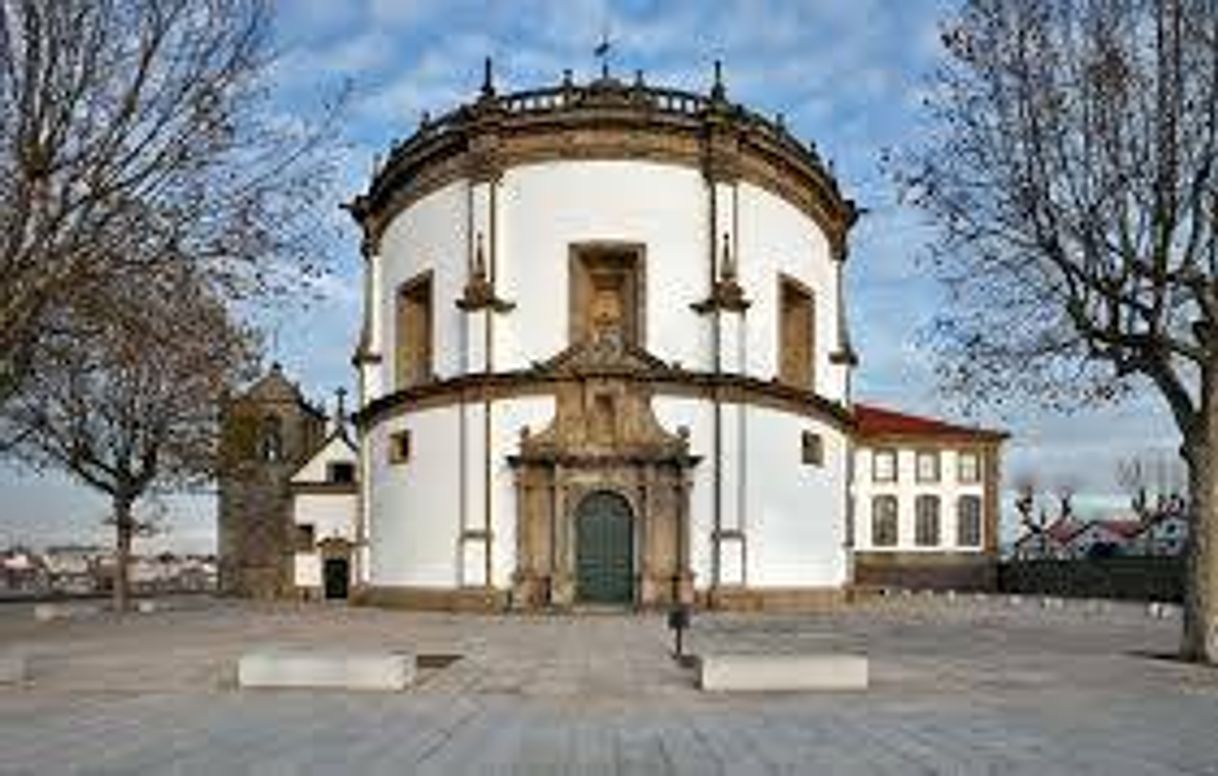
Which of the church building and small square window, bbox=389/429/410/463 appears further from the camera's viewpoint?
small square window, bbox=389/429/410/463

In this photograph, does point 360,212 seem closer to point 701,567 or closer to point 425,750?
point 701,567

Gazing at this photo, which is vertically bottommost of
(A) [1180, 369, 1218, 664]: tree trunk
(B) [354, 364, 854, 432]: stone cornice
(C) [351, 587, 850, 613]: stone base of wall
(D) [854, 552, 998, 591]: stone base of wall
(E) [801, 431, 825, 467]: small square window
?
(D) [854, 552, 998, 591]: stone base of wall

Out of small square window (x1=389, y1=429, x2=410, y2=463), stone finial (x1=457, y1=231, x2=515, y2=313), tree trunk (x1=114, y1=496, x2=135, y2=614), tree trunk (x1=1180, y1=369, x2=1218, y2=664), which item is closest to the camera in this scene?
tree trunk (x1=1180, y1=369, x2=1218, y2=664)

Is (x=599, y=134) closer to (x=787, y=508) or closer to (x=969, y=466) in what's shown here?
(x=787, y=508)

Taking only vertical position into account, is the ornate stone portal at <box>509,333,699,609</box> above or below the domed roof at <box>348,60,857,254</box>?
below

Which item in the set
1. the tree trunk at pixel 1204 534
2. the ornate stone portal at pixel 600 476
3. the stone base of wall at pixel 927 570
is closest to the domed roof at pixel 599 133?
the ornate stone portal at pixel 600 476

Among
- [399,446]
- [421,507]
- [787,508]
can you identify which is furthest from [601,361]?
[399,446]

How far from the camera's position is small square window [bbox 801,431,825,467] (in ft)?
158

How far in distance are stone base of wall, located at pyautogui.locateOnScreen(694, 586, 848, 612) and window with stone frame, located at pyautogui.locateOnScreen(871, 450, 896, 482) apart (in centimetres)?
3839

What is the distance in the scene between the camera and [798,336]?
51.9 meters

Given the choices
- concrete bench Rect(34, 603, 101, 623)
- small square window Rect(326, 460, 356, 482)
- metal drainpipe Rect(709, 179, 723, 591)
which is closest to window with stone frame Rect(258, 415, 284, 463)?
small square window Rect(326, 460, 356, 482)

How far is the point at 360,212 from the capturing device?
53344mm

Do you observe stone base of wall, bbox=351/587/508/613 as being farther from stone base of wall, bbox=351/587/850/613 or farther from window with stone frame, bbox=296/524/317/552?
window with stone frame, bbox=296/524/317/552

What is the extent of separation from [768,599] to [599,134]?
1405 cm
